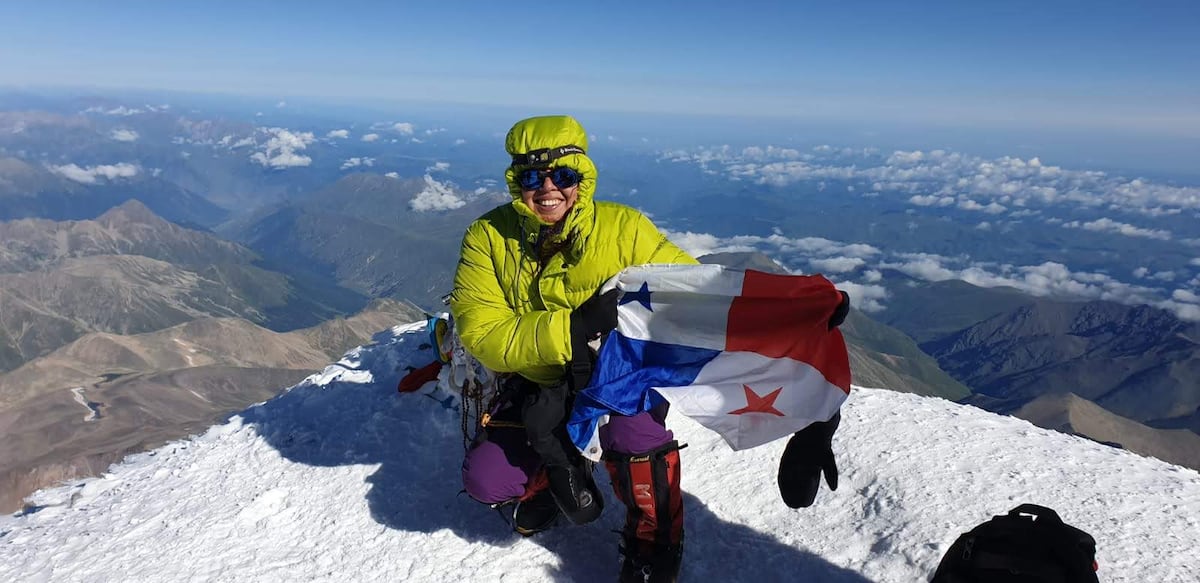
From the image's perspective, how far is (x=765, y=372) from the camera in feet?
18.1

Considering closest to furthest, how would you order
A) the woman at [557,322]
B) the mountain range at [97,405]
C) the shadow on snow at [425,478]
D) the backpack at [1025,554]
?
the backpack at [1025,554] < the woman at [557,322] < the shadow on snow at [425,478] < the mountain range at [97,405]

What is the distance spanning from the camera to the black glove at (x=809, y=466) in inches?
Answer: 207

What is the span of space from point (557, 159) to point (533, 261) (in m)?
1.05

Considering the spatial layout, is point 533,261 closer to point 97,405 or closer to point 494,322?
point 494,322

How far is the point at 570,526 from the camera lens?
6648mm

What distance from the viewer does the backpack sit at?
345 centimetres

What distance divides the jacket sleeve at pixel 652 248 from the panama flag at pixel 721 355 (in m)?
0.28

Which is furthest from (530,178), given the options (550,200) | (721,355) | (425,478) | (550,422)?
(425,478)

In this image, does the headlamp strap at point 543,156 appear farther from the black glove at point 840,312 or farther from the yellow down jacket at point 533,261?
the black glove at point 840,312

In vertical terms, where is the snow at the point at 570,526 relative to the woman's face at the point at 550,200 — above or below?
below

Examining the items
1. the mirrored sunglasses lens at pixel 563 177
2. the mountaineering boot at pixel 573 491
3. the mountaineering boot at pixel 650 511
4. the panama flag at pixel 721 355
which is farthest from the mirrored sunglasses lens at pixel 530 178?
the mountaineering boot at pixel 573 491

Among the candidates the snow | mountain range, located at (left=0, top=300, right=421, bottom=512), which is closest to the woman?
the snow

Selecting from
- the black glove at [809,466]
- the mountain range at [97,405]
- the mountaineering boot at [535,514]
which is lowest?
the mountain range at [97,405]

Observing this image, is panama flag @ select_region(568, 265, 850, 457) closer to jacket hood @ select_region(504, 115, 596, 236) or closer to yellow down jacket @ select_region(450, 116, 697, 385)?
yellow down jacket @ select_region(450, 116, 697, 385)
